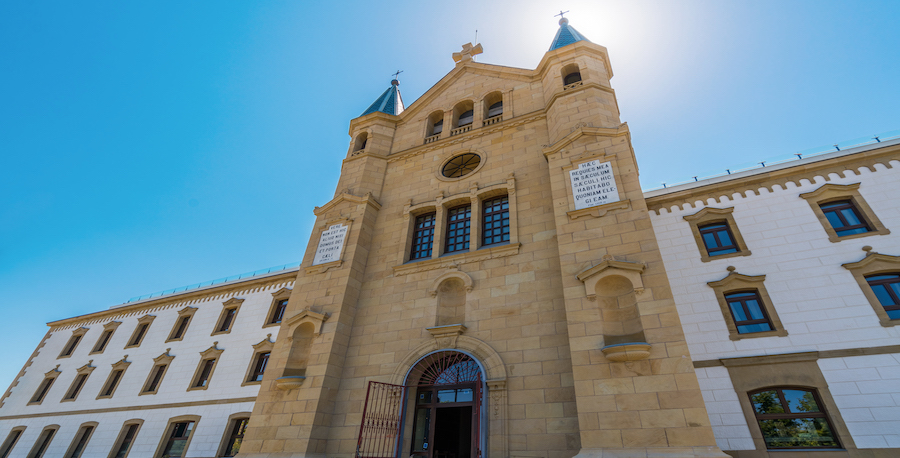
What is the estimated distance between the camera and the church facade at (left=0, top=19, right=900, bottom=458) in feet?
32.7

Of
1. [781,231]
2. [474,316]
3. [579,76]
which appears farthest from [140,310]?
[781,231]

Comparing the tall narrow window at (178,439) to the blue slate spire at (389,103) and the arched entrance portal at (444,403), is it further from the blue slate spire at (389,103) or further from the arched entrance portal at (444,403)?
the blue slate spire at (389,103)

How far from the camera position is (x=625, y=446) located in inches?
333

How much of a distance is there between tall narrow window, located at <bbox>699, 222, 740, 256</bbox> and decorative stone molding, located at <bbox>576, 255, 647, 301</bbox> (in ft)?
19.9

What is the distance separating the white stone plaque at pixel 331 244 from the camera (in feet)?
49.9

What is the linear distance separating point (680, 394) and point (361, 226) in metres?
11.1

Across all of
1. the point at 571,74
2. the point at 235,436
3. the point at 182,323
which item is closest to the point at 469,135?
the point at 571,74

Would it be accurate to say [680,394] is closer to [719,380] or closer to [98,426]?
[719,380]

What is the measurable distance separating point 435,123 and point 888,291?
55.7ft

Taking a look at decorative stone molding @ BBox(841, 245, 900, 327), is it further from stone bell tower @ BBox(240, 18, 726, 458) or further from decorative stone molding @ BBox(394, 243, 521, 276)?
decorative stone molding @ BBox(394, 243, 521, 276)

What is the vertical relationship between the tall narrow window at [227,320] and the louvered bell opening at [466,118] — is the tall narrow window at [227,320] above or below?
below

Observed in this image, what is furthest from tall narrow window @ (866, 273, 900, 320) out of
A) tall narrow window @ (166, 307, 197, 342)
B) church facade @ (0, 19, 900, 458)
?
tall narrow window @ (166, 307, 197, 342)

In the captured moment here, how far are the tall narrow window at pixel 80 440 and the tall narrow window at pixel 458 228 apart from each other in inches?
884

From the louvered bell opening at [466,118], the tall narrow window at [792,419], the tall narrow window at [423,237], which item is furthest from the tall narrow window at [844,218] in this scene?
the louvered bell opening at [466,118]
